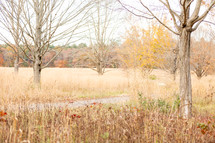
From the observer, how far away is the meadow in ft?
7.75

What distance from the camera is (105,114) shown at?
10.6ft

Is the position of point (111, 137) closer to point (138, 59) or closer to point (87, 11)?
point (87, 11)

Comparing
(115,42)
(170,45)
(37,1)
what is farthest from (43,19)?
(115,42)

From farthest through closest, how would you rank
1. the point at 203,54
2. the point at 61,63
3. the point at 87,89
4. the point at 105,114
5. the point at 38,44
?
the point at 61,63 → the point at 203,54 → the point at 87,89 → the point at 38,44 → the point at 105,114

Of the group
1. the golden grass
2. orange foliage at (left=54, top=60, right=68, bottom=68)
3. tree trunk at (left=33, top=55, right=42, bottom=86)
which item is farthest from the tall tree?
orange foliage at (left=54, top=60, right=68, bottom=68)

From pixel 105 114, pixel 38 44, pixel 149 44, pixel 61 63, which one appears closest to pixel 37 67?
pixel 38 44

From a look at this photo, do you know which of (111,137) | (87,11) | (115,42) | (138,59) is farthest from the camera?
(115,42)

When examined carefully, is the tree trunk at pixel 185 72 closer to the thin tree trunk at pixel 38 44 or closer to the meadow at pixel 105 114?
the meadow at pixel 105 114

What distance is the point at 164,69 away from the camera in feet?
36.2

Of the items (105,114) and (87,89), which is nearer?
(105,114)

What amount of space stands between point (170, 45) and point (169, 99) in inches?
199

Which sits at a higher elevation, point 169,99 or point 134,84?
point 134,84

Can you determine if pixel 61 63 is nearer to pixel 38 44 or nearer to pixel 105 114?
pixel 38 44

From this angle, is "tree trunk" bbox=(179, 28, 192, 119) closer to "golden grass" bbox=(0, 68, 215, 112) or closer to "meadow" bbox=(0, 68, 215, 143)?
"meadow" bbox=(0, 68, 215, 143)
